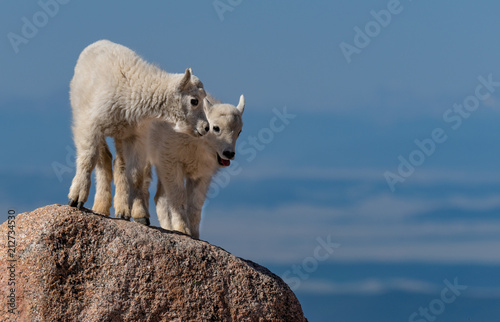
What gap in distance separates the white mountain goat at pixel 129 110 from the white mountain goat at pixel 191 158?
2.86 ft

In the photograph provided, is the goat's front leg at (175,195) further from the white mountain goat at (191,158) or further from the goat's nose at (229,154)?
the goat's nose at (229,154)

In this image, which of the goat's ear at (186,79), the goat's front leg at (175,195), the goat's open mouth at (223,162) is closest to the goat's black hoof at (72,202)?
the goat's ear at (186,79)

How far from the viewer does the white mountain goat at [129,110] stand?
9.91 metres

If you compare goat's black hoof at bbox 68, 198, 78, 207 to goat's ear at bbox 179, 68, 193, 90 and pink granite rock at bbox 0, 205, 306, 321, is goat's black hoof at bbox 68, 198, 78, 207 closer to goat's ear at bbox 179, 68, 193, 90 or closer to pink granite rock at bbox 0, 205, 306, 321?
pink granite rock at bbox 0, 205, 306, 321

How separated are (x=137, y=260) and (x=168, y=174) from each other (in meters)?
2.92

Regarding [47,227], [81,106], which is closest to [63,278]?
[47,227]

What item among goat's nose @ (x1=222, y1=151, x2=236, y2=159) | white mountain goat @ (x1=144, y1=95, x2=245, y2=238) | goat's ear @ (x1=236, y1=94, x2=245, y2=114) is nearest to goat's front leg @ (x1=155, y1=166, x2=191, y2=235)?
white mountain goat @ (x1=144, y1=95, x2=245, y2=238)

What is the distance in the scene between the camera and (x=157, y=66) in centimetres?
1080

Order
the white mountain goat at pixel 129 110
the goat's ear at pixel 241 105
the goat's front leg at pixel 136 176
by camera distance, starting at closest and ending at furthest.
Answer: the white mountain goat at pixel 129 110 → the goat's front leg at pixel 136 176 → the goat's ear at pixel 241 105

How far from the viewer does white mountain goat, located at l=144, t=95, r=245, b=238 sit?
11.5m

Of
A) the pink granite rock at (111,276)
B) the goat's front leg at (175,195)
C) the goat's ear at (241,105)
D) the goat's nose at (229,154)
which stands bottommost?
the pink granite rock at (111,276)

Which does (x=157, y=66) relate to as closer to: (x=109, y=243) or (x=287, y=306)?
(x=109, y=243)

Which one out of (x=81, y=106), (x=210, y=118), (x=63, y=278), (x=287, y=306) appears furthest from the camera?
(x=210, y=118)

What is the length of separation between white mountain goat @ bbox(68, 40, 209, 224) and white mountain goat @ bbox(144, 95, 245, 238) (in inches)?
34.4
